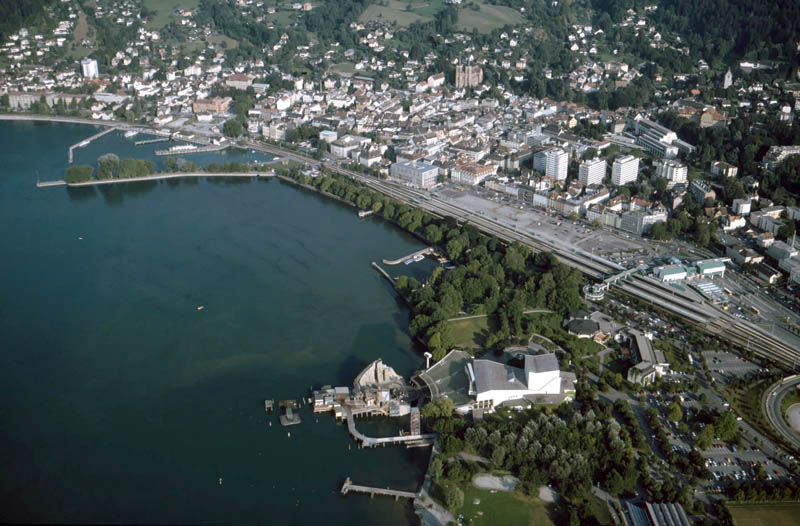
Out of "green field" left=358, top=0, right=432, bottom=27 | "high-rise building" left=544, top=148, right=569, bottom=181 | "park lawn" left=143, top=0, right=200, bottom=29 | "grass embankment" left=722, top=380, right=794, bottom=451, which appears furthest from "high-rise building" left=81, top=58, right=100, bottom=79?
"grass embankment" left=722, top=380, right=794, bottom=451

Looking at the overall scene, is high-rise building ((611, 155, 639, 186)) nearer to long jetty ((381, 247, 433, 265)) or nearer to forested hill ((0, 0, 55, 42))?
long jetty ((381, 247, 433, 265))

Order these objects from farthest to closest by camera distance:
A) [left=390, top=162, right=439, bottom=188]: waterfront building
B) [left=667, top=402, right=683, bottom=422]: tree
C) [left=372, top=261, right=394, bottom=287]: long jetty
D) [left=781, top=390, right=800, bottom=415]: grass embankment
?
[left=390, top=162, right=439, bottom=188]: waterfront building
[left=372, top=261, right=394, bottom=287]: long jetty
[left=781, top=390, right=800, bottom=415]: grass embankment
[left=667, top=402, right=683, bottom=422]: tree

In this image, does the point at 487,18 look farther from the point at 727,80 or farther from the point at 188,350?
the point at 188,350

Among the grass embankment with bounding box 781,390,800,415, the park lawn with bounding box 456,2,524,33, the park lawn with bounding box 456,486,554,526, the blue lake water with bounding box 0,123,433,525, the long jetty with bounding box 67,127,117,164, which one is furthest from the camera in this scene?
the park lawn with bounding box 456,2,524,33

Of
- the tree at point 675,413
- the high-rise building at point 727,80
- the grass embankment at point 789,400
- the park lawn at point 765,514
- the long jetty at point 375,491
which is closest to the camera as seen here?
the park lawn at point 765,514

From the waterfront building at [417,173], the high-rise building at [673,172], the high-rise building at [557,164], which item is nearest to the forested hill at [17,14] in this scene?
the waterfront building at [417,173]

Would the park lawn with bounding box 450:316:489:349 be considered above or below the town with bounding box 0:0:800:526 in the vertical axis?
below

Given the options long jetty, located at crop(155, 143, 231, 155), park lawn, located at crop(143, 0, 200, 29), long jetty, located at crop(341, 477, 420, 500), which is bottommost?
long jetty, located at crop(341, 477, 420, 500)

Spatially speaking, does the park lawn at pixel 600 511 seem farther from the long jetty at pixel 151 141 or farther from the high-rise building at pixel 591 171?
the long jetty at pixel 151 141
